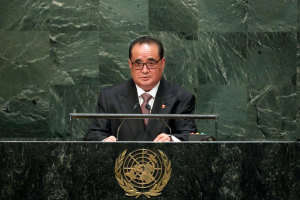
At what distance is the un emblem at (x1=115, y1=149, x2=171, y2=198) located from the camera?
2.23m

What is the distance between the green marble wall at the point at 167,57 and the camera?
5.18 meters

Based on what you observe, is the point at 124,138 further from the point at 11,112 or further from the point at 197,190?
the point at 11,112

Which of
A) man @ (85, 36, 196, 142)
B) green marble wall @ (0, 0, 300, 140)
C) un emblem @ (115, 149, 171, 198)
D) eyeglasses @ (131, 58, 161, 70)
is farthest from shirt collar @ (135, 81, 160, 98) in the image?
green marble wall @ (0, 0, 300, 140)

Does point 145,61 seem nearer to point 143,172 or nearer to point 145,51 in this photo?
point 145,51

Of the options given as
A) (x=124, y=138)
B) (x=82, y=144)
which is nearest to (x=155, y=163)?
(x=82, y=144)

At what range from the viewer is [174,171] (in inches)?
88.3

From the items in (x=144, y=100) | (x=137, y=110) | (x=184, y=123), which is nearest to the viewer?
(x=137, y=110)

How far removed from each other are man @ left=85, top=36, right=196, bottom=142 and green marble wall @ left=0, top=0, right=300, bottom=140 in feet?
5.03

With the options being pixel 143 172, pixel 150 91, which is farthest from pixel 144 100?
pixel 143 172

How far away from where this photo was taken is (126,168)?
2232mm

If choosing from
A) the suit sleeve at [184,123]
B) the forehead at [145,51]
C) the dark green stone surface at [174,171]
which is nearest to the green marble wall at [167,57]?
the suit sleeve at [184,123]

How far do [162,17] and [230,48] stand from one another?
2.79 ft

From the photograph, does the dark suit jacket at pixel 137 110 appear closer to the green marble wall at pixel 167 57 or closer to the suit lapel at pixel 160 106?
the suit lapel at pixel 160 106

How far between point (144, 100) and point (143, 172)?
4.62 ft
